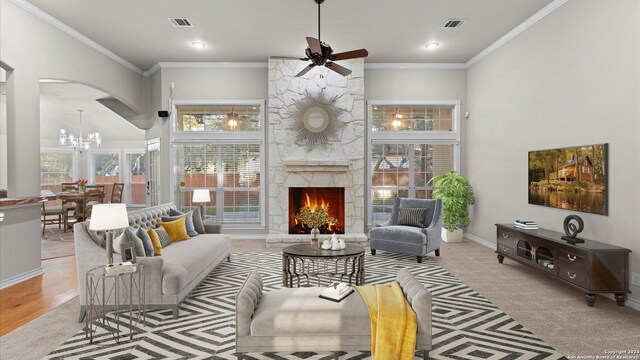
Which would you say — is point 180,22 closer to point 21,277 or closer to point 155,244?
point 155,244

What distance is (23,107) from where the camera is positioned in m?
4.55

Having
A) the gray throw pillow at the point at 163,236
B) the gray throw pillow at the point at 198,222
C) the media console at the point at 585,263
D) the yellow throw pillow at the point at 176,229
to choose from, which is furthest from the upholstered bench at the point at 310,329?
the gray throw pillow at the point at 198,222

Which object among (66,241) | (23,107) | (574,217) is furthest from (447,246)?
(66,241)

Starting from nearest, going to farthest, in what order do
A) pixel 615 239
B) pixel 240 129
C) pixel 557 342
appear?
pixel 557 342
pixel 615 239
pixel 240 129

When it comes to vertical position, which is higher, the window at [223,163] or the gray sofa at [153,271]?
the window at [223,163]

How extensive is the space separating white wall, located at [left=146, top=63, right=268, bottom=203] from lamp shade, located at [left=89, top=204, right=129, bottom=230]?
169 inches

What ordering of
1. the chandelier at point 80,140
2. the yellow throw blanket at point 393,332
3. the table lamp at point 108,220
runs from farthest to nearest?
1. the chandelier at point 80,140
2. the table lamp at point 108,220
3. the yellow throw blanket at point 393,332

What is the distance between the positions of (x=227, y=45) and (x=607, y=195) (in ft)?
18.7

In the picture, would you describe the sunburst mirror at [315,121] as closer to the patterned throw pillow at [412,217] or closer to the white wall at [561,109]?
the patterned throw pillow at [412,217]

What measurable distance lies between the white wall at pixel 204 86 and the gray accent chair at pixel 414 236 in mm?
3551

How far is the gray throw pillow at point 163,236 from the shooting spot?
171 inches

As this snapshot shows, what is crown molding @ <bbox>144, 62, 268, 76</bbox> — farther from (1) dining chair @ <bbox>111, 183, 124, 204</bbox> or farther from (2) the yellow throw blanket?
(2) the yellow throw blanket

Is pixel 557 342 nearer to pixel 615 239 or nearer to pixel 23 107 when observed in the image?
pixel 615 239

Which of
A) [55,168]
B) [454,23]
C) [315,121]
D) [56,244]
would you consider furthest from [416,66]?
[55,168]
